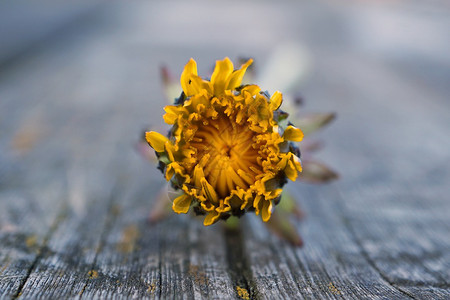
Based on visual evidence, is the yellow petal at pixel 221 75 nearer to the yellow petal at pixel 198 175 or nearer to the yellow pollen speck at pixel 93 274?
the yellow petal at pixel 198 175

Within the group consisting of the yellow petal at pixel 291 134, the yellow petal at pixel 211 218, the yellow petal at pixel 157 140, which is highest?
the yellow petal at pixel 157 140

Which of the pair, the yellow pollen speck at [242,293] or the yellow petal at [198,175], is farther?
the yellow petal at [198,175]

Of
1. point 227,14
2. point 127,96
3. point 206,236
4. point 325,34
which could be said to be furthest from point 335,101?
point 227,14

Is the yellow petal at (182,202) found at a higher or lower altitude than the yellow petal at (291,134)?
lower

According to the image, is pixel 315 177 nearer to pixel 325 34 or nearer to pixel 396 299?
pixel 396 299

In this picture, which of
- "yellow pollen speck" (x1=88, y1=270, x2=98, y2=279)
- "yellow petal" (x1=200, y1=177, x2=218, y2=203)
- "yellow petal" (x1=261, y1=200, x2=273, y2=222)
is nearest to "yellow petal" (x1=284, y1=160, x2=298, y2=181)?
"yellow petal" (x1=261, y1=200, x2=273, y2=222)

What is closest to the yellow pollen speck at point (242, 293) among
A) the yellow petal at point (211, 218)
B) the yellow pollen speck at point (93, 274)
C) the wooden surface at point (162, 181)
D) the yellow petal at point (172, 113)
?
the wooden surface at point (162, 181)

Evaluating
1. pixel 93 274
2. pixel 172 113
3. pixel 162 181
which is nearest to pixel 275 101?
pixel 172 113
